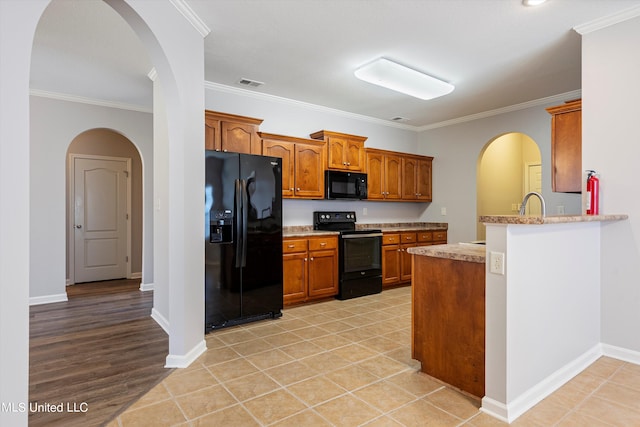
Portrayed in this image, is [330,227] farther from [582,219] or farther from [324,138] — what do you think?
[582,219]

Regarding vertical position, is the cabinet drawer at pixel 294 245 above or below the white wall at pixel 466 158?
below

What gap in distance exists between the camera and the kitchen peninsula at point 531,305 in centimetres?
198

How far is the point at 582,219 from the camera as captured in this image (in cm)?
246

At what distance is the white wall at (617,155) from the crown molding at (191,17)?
3.21m

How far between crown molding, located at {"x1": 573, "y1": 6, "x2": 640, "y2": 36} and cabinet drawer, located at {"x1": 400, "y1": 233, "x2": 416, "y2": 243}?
328cm

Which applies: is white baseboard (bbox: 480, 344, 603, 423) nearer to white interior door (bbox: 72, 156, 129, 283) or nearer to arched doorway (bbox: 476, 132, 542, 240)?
arched doorway (bbox: 476, 132, 542, 240)

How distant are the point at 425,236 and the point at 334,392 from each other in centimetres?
396

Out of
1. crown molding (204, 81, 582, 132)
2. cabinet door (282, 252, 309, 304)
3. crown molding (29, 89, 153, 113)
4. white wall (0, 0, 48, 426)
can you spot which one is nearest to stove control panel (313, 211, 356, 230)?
cabinet door (282, 252, 309, 304)

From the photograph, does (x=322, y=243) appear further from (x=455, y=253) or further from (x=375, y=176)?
(x=455, y=253)

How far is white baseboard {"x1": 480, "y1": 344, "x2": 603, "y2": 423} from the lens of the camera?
1.99m

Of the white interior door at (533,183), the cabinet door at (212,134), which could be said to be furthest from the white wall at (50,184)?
the white interior door at (533,183)

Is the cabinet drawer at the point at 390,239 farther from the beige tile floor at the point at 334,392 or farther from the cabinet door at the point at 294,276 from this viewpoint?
the beige tile floor at the point at 334,392

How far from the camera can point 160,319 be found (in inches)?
149

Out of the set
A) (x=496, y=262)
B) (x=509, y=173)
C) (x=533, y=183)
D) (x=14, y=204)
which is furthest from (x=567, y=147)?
(x=14, y=204)
